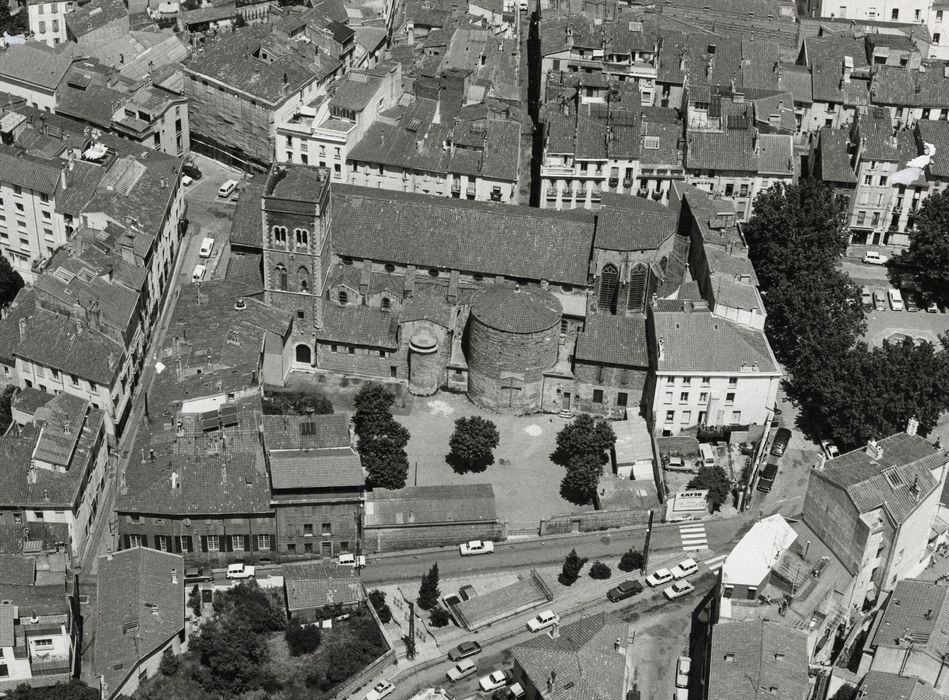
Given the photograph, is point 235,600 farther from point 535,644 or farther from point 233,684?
point 535,644

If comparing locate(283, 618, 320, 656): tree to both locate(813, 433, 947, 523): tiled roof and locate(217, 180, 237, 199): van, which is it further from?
locate(217, 180, 237, 199): van

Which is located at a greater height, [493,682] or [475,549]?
[475,549]

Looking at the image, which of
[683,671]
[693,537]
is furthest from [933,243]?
[683,671]

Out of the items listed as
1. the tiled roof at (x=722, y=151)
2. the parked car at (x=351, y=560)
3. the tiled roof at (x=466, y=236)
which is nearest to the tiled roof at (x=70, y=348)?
the parked car at (x=351, y=560)

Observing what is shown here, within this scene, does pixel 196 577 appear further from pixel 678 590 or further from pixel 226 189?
pixel 226 189

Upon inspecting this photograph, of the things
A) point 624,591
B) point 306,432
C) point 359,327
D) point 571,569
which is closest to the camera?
point 624,591
